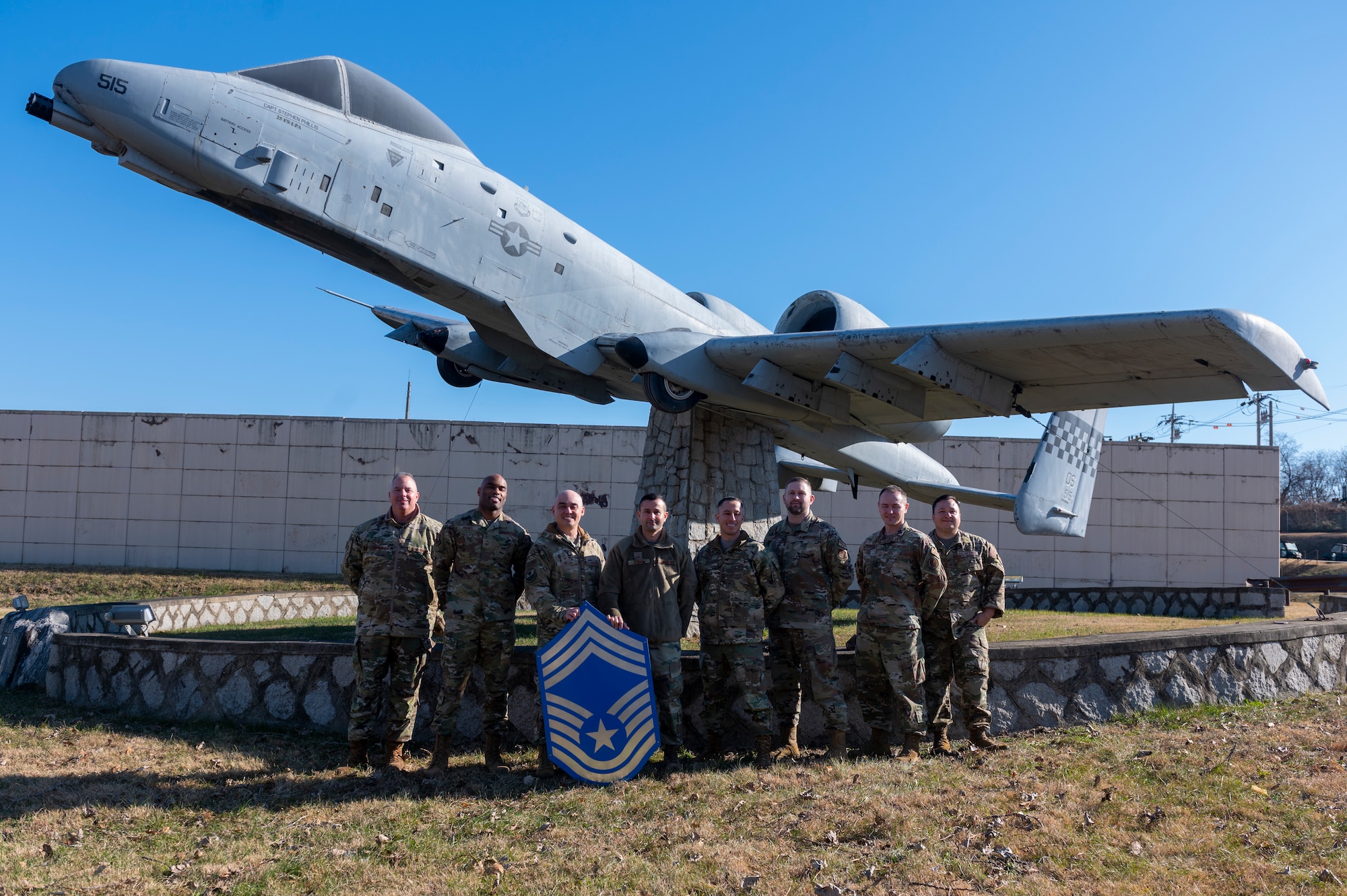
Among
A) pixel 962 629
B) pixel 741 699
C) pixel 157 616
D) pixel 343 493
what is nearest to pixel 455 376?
pixel 157 616

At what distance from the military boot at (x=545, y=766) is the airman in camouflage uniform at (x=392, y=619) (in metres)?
1.10

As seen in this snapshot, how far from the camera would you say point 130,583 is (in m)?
22.0

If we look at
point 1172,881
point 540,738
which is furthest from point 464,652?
point 1172,881

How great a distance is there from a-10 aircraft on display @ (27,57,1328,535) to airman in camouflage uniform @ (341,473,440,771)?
3920 millimetres

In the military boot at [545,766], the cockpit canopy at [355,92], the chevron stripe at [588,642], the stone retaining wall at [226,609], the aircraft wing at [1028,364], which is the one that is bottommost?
the stone retaining wall at [226,609]

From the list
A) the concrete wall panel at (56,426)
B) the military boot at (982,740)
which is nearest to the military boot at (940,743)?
the military boot at (982,740)

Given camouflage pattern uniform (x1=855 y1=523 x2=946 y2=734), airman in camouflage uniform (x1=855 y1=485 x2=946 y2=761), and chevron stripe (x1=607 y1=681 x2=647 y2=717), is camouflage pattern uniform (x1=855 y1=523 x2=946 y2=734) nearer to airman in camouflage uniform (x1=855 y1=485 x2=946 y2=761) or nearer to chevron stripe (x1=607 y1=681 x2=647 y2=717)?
airman in camouflage uniform (x1=855 y1=485 x2=946 y2=761)

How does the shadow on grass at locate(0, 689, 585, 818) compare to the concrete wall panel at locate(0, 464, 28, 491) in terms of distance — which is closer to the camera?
the shadow on grass at locate(0, 689, 585, 818)

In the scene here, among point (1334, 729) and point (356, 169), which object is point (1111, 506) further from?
point (356, 169)

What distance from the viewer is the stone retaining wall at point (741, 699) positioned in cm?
674

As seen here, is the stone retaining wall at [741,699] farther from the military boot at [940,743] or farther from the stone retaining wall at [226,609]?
the stone retaining wall at [226,609]

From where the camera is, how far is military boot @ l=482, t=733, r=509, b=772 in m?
5.92

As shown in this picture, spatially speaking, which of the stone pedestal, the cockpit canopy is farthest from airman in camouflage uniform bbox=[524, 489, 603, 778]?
the cockpit canopy

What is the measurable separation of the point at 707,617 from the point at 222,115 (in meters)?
6.81
